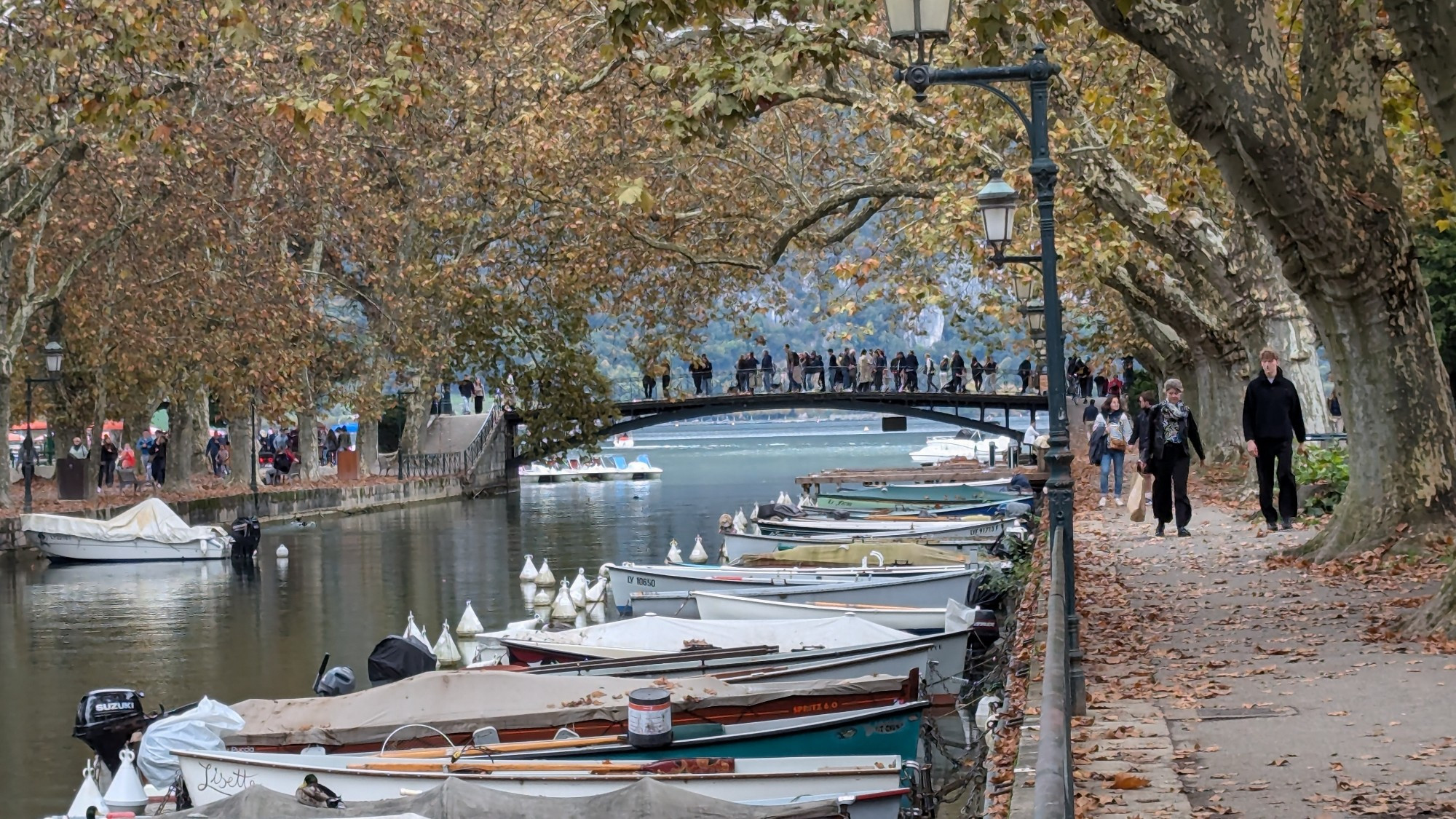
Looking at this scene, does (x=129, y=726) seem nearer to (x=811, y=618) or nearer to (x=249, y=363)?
(x=811, y=618)

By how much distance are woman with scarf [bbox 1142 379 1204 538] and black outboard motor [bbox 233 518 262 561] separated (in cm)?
2300

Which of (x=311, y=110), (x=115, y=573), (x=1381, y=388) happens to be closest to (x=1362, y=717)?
(x=1381, y=388)

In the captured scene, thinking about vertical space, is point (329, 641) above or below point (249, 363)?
below

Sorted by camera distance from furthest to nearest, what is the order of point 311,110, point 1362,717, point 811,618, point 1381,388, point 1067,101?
point 1067,101, point 811,618, point 1381,388, point 311,110, point 1362,717

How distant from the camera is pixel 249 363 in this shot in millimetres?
41062

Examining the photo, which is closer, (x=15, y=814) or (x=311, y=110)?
(x=311, y=110)

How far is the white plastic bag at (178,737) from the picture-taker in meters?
13.4

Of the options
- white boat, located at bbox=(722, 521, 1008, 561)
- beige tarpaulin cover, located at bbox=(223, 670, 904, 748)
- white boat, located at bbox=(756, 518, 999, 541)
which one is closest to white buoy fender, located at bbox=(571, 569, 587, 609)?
white boat, located at bbox=(722, 521, 1008, 561)

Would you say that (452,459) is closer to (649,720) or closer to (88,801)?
(88,801)

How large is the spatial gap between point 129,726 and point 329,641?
34.7 feet

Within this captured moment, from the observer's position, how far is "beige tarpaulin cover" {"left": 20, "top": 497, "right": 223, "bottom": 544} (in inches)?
1389

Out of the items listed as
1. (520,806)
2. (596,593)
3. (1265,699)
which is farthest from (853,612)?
(1265,699)

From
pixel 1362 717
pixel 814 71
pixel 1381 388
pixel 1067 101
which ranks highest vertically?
pixel 814 71

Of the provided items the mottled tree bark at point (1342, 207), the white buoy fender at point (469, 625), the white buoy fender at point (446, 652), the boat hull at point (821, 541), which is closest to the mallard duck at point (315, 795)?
the mottled tree bark at point (1342, 207)
